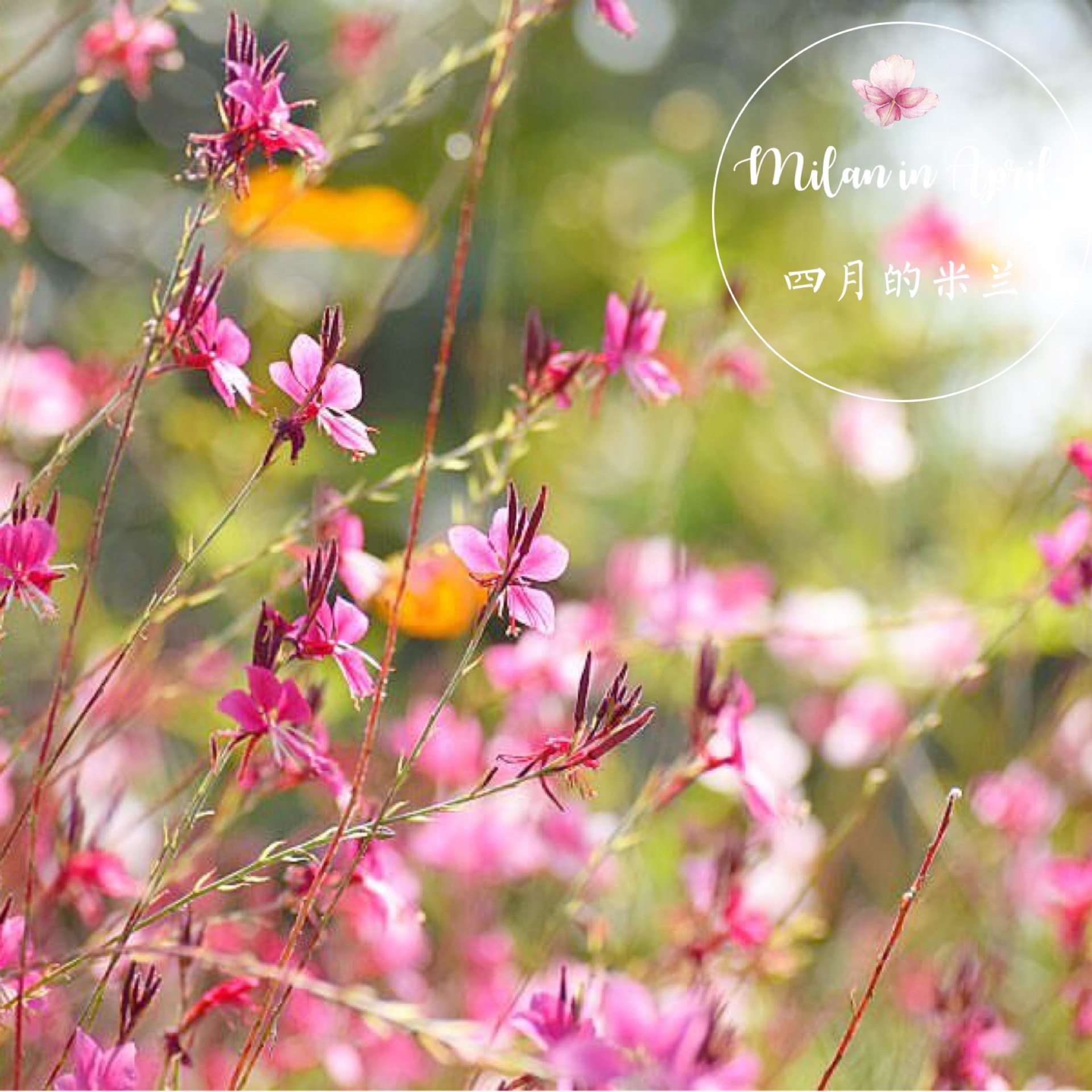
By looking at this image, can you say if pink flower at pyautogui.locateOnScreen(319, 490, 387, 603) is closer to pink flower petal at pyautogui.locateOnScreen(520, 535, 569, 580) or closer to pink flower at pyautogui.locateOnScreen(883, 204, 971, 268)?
pink flower petal at pyautogui.locateOnScreen(520, 535, 569, 580)

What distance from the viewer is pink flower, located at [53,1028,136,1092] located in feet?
1.70

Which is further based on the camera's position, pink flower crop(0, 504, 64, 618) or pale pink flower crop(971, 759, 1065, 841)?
pale pink flower crop(971, 759, 1065, 841)

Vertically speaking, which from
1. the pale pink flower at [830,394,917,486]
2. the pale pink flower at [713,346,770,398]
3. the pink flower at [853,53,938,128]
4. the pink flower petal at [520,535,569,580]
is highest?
the pink flower at [853,53,938,128]

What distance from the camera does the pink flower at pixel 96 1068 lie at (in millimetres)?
520

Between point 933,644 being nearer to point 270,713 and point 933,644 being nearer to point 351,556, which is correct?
point 351,556

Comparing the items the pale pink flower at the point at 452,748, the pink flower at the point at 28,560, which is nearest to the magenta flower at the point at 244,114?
the pink flower at the point at 28,560

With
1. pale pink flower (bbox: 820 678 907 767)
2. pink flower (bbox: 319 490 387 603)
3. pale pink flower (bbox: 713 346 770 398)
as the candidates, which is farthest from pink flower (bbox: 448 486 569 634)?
pale pink flower (bbox: 820 678 907 767)

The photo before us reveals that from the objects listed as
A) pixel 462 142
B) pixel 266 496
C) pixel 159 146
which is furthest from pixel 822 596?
pixel 159 146

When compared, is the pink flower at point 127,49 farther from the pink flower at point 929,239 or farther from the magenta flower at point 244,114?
the pink flower at point 929,239

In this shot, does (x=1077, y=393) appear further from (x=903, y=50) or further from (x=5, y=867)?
(x=5, y=867)

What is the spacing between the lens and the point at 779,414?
2773 millimetres

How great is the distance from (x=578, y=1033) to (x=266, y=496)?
158 cm

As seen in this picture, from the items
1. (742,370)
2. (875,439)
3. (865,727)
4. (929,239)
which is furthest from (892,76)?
(875,439)

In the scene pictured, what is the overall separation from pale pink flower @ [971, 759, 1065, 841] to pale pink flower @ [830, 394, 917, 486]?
0.70m
